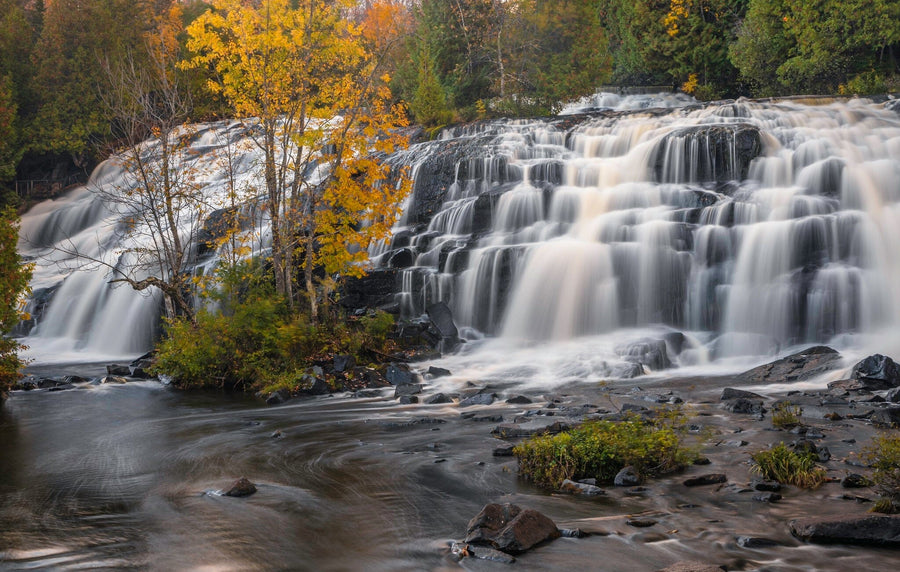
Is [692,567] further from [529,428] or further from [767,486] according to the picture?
[529,428]

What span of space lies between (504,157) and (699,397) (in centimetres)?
1360

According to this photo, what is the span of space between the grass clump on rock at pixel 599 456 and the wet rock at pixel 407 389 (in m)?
5.85

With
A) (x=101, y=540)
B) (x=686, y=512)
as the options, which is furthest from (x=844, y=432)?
(x=101, y=540)

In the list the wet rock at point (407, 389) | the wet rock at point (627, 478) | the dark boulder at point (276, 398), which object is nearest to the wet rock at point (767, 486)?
the wet rock at point (627, 478)

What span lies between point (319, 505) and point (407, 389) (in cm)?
650

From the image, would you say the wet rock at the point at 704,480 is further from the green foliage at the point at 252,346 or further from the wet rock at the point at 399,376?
the green foliage at the point at 252,346

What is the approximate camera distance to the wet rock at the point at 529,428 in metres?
9.85

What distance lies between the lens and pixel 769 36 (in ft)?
106

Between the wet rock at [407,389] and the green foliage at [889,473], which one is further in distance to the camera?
the wet rock at [407,389]

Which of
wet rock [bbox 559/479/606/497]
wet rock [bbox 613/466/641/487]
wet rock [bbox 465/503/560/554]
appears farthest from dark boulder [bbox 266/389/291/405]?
wet rock [bbox 465/503/560/554]

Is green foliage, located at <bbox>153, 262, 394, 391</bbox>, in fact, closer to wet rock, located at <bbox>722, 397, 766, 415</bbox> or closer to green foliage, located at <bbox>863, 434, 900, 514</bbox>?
wet rock, located at <bbox>722, 397, 766, 415</bbox>

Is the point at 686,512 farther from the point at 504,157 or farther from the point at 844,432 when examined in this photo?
the point at 504,157

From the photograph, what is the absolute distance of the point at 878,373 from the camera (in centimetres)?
1241

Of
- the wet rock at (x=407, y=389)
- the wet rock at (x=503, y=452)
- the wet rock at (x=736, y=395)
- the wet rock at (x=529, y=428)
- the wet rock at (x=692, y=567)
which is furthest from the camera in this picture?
the wet rock at (x=407, y=389)
